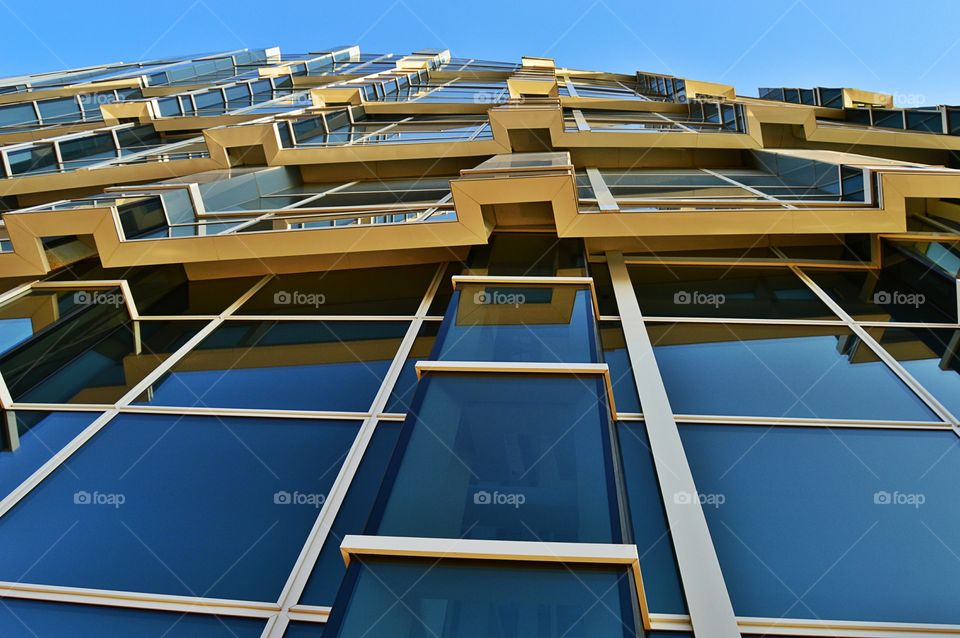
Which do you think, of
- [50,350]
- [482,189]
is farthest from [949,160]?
[50,350]

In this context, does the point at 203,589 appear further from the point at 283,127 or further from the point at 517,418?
the point at 283,127

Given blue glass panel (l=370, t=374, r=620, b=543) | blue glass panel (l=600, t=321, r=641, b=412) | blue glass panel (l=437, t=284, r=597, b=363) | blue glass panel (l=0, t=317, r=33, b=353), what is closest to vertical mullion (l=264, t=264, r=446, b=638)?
blue glass panel (l=437, t=284, r=597, b=363)

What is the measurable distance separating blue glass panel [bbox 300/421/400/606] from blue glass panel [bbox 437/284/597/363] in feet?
3.12

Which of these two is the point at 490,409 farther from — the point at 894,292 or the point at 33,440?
the point at 894,292

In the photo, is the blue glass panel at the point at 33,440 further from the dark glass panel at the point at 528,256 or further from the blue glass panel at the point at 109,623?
the dark glass panel at the point at 528,256

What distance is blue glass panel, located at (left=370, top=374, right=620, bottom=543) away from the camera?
9.26 ft

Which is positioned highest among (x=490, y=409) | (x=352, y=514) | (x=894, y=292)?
(x=490, y=409)

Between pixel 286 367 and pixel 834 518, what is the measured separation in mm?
5270

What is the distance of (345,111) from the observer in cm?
1591

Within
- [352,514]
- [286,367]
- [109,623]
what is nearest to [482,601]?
[352,514]

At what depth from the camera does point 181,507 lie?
3.99 m

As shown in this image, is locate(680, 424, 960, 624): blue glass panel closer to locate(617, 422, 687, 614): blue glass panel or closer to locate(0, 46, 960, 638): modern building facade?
locate(0, 46, 960, 638): modern building facade

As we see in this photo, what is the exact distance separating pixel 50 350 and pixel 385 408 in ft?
13.7

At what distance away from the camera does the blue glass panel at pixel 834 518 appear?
3.29m
